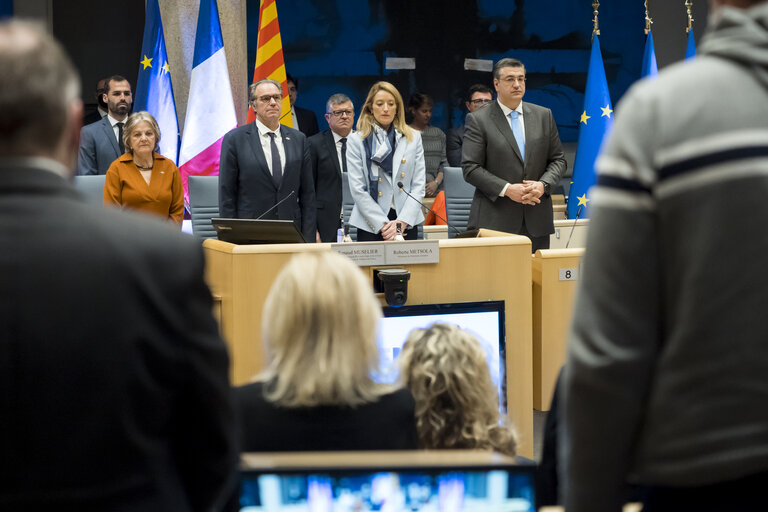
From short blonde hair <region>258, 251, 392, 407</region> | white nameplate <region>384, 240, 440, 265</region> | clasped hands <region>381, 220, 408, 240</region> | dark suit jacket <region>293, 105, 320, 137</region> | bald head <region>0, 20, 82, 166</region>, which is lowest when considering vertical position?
short blonde hair <region>258, 251, 392, 407</region>

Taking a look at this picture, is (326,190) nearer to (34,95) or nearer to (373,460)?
(373,460)

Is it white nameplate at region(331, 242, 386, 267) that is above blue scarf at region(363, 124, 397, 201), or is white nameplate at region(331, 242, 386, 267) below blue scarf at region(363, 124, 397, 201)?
below

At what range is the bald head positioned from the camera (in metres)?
1.08

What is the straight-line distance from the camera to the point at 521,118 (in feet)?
16.5

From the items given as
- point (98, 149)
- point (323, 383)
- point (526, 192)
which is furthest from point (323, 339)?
point (98, 149)

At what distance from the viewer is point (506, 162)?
5.00 metres

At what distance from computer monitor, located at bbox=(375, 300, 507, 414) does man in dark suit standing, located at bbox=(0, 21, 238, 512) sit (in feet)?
7.09

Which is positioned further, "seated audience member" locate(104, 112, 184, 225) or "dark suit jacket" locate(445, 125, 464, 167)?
"dark suit jacket" locate(445, 125, 464, 167)

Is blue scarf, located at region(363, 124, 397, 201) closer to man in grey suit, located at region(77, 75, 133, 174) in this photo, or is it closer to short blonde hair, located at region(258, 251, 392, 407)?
man in grey suit, located at region(77, 75, 133, 174)

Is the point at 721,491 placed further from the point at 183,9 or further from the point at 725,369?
the point at 183,9

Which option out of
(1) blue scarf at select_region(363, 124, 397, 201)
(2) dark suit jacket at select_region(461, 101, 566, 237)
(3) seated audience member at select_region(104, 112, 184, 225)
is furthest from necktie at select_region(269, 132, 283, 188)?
(2) dark suit jacket at select_region(461, 101, 566, 237)

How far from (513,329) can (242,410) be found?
6.44ft

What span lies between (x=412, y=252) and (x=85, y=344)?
2482mm

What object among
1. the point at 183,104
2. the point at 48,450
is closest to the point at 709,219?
the point at 48,450
